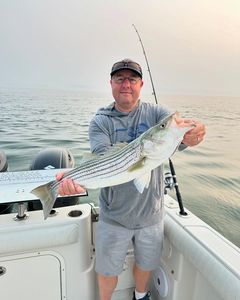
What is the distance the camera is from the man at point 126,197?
2.08m

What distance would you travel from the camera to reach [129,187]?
2068 millimetres

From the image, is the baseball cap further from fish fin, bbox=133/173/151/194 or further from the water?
the water

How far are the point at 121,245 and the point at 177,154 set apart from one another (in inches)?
239

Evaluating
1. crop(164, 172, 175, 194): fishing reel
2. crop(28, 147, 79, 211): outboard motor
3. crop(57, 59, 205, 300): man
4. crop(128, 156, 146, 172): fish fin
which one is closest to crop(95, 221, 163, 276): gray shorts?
crop(57, 59, 205, 300): man

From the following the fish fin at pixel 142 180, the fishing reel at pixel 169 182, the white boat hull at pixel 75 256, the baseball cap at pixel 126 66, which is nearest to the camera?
the fish fin at pixel 142 180

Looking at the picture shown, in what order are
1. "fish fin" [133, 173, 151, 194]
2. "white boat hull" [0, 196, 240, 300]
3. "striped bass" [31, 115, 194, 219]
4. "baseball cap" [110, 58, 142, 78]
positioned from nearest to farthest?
1. "striped bass" [31, 115, 194, 219]
2. "fish fin" [133, 173, 151, 194]
3. "white boat hull" [0, 196, 240, 300]
4. "baseball cap" [110, 58, 142, 78]

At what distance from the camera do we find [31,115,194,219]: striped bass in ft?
4.76

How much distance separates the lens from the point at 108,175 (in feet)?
5.36

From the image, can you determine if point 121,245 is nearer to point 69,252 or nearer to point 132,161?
point 69,252

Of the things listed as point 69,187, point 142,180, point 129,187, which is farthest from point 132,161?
point 129,187

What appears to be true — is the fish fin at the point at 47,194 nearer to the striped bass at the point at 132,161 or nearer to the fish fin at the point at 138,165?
the striped bass at the point at 132,161

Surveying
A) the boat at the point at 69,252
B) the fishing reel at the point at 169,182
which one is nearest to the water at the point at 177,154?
the fishing reel at the point at 169,182

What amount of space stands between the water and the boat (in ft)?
7.98

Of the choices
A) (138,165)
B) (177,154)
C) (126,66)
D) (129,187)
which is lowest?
(177,154)
